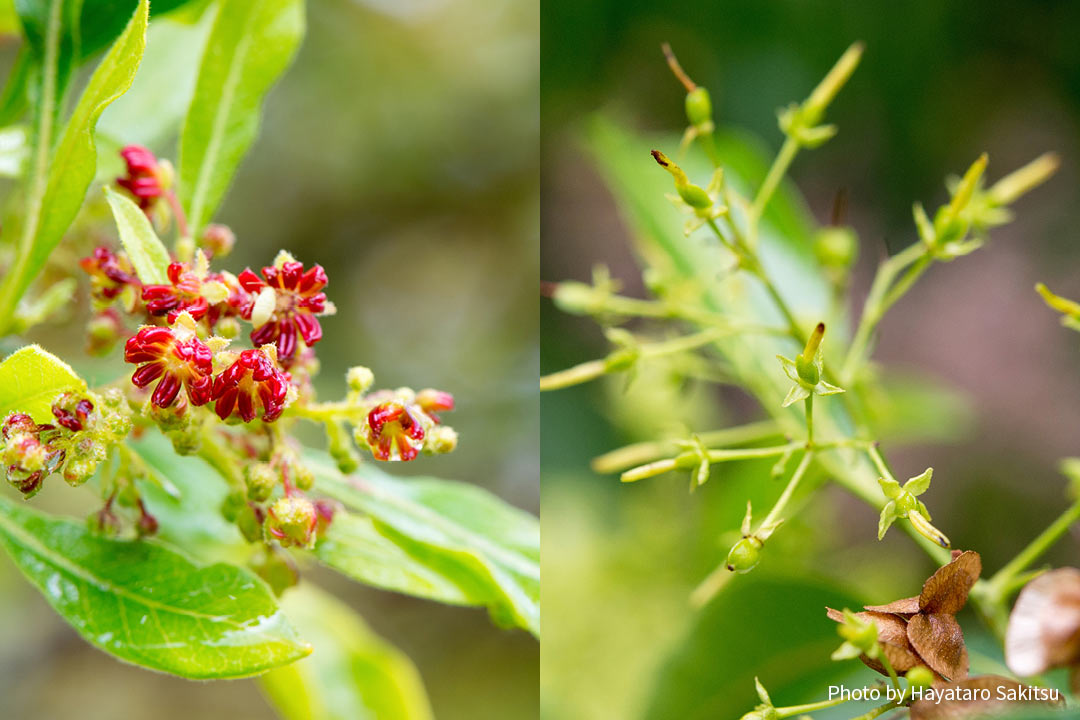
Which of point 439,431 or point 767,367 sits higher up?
point 439,431

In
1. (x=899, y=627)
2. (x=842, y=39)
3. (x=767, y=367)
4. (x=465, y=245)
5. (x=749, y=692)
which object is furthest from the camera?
(x=465, y=245)

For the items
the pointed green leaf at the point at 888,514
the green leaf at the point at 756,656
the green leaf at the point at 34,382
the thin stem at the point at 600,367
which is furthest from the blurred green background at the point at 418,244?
the pointed green leaf at the point at 888,514

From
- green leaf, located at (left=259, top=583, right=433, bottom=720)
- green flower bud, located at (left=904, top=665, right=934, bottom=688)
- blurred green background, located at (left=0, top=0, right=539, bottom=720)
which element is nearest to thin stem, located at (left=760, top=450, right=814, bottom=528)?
green flower bud, located at (left=904, top=665, right=934, bottom=688)

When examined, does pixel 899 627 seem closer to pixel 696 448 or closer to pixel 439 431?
pixel 696 448

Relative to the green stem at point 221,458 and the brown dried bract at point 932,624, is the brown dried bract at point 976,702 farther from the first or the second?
the green stem at point 221,458

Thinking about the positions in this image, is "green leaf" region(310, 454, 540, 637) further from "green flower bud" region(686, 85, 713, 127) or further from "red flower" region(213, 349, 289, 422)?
"green flower bud" region(686, 85, 713, 127)

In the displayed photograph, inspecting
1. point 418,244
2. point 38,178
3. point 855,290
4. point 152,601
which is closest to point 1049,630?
point 152,601

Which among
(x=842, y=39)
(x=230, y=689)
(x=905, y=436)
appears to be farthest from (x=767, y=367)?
(x=230, y=689)

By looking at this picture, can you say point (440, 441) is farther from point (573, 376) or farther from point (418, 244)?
point (418, 244)
